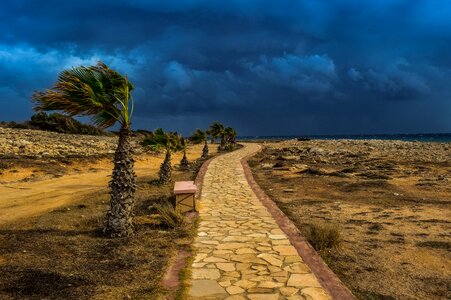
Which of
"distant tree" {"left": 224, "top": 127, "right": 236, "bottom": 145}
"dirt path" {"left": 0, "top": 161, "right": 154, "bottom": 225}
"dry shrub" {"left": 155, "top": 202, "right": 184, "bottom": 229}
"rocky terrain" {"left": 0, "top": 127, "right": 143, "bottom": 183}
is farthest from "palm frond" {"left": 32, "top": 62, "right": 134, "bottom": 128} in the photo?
"distant tree" {"left": 224, "top": 127, "right": 236, "bottom": 145}

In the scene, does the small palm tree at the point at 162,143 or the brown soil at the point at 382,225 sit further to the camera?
the small palm tree at the point at 162,143

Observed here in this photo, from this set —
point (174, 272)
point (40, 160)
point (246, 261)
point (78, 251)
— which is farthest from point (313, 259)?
point (40, 160)

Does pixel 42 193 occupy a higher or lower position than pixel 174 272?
lower

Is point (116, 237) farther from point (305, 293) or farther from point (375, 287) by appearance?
point (375, 287)

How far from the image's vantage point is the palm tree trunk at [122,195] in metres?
7.96

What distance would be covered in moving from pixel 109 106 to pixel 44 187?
11182 millimetres

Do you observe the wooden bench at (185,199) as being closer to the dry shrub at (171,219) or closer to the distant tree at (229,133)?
the dry shrub at (171,219)

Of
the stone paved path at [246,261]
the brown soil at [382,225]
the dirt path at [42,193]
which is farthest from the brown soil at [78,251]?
the brown soil at [382,225]

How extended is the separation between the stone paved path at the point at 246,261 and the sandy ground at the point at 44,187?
543cm

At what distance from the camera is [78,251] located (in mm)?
7035

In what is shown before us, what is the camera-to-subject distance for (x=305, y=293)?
5.20 m

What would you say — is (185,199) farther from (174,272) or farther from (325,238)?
(174,272)

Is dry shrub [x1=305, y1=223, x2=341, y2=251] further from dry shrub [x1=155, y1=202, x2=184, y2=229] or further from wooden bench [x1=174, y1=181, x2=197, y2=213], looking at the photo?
wooden bench [x1=174, y1=181, x2=197, y2=213]

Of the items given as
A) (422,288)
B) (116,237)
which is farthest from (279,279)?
(116,237)
